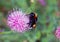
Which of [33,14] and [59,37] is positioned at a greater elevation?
[33,14]

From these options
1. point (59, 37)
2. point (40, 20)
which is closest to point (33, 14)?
point (40, 20)

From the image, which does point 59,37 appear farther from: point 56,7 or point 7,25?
point 7,25
